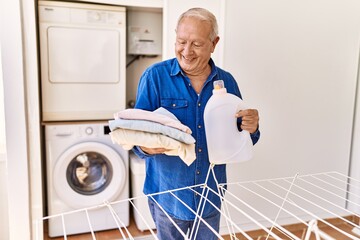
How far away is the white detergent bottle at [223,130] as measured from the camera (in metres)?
1.13

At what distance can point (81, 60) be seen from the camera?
2.14m

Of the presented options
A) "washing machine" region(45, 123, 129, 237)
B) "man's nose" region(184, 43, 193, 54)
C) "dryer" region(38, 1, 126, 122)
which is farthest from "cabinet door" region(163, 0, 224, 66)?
"man's nose" region(184, 43, 193, 54)

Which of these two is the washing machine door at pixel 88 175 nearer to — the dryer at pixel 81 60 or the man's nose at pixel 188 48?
the dryer at pixel 81 60

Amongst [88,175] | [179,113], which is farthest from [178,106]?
[88,175]

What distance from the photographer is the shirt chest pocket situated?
1175 millimetres

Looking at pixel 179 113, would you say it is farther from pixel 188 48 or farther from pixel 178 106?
pixel 188 48

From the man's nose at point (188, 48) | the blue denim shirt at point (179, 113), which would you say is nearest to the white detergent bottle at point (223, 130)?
the blue denim shirt at point (179, 113)

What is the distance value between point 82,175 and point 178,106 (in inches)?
53.4

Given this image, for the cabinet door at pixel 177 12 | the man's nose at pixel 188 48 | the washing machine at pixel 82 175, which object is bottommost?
the washing machine at pixel 82 175

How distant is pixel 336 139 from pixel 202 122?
1.59 m

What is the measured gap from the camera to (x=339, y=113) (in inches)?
91.1

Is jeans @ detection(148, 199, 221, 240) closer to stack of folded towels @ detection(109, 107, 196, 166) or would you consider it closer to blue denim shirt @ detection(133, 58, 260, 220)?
blue denim shirt @ detection(133, 58, 260, 220)

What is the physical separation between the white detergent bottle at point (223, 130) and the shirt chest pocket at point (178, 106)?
9cm

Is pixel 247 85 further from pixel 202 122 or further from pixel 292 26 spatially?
pixel 202 122
